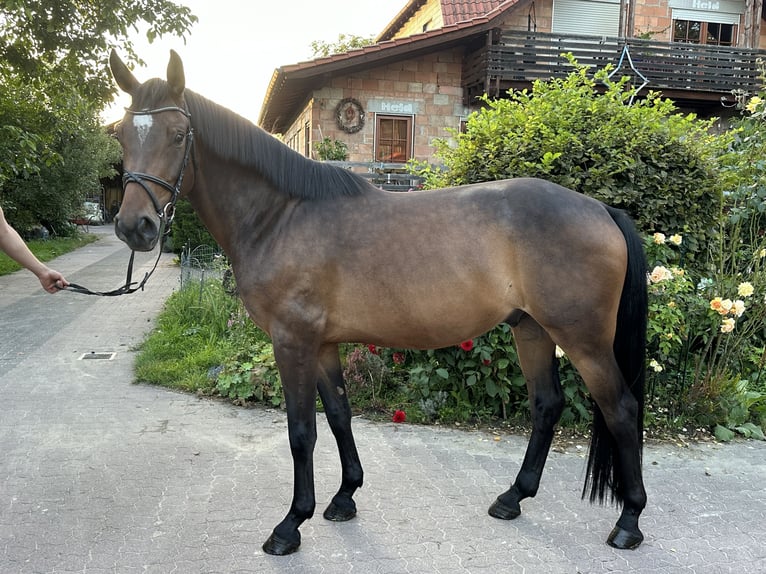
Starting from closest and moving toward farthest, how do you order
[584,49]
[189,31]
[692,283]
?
1. [692,283]
2. [189,31]
3. [584,49]

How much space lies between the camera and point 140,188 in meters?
2.37

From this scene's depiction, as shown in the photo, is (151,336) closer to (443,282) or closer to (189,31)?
(189,31)

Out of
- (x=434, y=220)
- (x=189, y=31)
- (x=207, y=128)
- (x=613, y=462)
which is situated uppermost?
(x=189, y=31)

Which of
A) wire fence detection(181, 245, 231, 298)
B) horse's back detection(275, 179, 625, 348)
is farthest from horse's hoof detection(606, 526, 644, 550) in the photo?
wire fence detection(181, 245, 231, 298)

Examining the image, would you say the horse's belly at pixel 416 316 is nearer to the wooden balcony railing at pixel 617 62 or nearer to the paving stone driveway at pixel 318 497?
the paving stone driveway at pixel 318 497

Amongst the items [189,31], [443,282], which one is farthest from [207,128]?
[189,31]

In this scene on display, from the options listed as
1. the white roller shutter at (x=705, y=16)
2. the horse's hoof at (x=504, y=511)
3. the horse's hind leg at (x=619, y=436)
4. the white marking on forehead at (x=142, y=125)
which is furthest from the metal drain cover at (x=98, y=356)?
the white roller shutter at (x=705, y=16)

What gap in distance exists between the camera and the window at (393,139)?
43.2ft

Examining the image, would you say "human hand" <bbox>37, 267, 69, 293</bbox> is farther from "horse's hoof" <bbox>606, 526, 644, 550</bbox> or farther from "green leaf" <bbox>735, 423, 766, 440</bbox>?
"green leaf" <bbox>735, 423, 766, 440</bbox>

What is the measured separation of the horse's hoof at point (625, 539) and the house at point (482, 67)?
10343mm

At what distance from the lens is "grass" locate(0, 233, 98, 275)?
1369 centimetres

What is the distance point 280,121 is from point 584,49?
9661 mm

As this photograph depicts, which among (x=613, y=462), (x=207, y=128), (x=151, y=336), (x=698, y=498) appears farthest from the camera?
(x=151, y=336)

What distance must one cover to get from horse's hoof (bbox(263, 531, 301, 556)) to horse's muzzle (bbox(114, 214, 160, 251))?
1.47 meters
